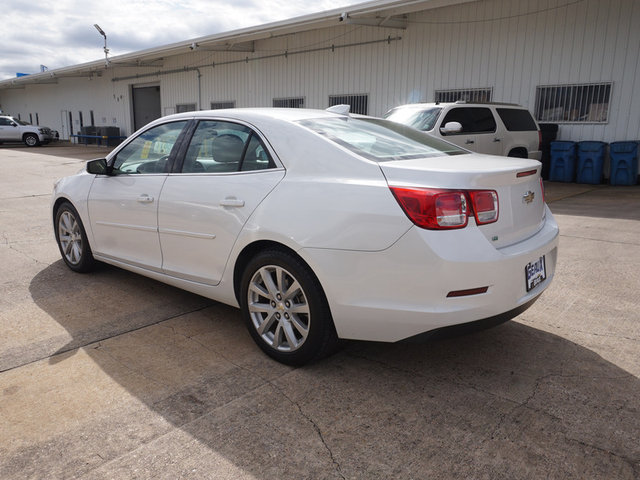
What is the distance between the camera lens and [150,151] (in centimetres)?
419

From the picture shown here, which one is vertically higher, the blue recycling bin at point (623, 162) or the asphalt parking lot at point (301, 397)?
the blue recycling bin at point (623, 162)

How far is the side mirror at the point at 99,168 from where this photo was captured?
4332 mm

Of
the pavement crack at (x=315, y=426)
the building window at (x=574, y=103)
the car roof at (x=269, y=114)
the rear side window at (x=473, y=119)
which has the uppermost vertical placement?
the building window at (x=574, y=103)

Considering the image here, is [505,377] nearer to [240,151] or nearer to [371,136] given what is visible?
[371,136]

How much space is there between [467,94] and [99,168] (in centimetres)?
1242

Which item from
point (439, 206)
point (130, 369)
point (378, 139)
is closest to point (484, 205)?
point (439, 206)

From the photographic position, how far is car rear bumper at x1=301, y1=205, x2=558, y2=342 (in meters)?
2.53

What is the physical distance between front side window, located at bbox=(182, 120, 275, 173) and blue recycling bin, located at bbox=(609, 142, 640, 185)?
37.2ft

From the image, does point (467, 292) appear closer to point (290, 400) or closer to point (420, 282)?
point (420, 282)

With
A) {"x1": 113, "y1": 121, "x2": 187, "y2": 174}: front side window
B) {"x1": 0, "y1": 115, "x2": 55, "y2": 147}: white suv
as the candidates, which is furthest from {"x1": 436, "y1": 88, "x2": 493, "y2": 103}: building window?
{"x1": 0, "y1": 115, "x2": 55, "y2": 147}: white suv

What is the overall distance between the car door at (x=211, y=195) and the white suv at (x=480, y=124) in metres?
6.15

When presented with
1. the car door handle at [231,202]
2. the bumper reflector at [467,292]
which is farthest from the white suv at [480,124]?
the bumper reflector at [467,292]

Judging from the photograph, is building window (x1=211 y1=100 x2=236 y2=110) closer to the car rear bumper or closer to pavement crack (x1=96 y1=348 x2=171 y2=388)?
pavement crack (x1=96 y1=348 x2=171 y2=388)

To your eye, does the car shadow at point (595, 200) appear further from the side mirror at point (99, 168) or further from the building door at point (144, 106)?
the building door at point (144, 106)
